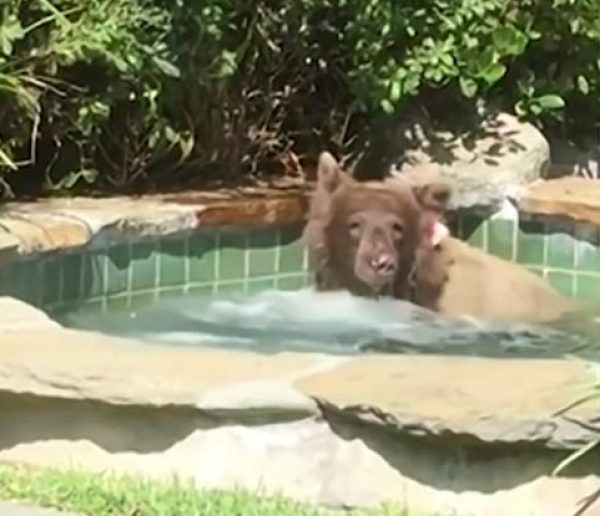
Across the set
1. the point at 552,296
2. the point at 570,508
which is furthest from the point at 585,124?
the point at 570,508

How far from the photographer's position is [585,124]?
9.16 m

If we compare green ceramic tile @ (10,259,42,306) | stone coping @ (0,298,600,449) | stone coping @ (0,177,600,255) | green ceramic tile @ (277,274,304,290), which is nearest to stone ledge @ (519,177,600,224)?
stone coping @ (0,177,600,255)

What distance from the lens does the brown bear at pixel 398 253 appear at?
7039 mm

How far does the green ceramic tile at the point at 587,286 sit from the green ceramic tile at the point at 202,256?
1.59m

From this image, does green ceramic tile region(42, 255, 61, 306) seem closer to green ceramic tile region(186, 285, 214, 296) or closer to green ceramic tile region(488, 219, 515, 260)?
green ceramic tile region(186, 285, 214, 296)

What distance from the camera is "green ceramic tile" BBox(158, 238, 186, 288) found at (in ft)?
25.3

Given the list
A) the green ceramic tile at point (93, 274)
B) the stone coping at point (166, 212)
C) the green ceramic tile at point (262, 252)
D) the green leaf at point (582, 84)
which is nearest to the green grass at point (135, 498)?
the stone coping at point (166, 212)

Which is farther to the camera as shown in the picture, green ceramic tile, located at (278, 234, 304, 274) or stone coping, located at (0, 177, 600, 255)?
green ceramic tile, located at (278, 234, 304, 274)

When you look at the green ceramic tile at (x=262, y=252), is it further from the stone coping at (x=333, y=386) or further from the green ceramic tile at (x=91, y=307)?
the stone coping at (x=333, y=386)

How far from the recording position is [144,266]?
7.66 m

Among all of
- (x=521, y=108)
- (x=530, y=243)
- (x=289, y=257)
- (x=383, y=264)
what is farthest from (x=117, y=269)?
(x=521, y=108)

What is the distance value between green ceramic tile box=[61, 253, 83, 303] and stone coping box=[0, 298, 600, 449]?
1.91 m

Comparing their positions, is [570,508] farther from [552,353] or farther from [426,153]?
[426,153]

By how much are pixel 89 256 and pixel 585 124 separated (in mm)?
2960
